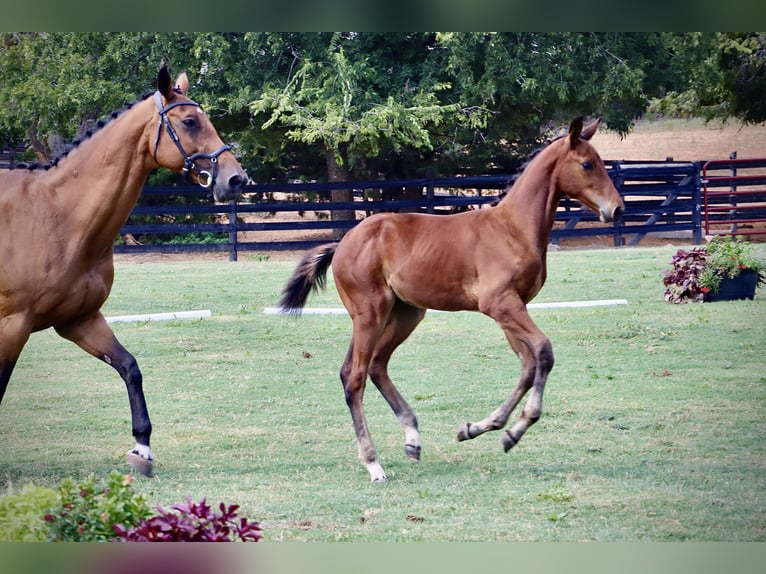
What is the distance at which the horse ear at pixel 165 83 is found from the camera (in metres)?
5.90

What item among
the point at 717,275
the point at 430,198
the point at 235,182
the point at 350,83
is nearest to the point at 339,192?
the point at 430,198

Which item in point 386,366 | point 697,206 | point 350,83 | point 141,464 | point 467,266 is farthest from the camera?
point 697,206

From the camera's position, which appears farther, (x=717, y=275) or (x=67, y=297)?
(x=717, y=275)

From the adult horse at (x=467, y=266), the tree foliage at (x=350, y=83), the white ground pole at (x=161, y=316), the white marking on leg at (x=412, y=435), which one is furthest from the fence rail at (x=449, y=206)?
the white marking on leg at (x=412, y=435)

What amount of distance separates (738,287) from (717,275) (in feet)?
1.07

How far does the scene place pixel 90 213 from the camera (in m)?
6.05

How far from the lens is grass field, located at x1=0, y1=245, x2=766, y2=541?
5.41m

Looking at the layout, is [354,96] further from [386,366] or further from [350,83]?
[386,366]

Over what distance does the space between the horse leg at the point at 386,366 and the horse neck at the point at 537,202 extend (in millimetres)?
989

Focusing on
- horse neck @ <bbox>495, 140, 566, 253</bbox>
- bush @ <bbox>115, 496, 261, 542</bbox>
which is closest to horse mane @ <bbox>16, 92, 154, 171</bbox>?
horse neck @ <bbox>495, 140, 566, 253</bbox>

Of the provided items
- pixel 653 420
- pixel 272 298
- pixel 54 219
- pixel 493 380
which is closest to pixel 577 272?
Result: pixel 272 298

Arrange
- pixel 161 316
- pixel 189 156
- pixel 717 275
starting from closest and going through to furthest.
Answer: pixel 189 156, pixel 161 316, pixel 717 275
